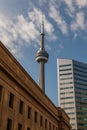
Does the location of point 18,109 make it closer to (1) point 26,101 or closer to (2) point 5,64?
(1) point 26,101

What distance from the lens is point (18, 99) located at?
33.9 metres

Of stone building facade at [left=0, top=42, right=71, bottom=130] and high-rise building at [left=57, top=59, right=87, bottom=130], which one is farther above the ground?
high-rise building at [left=57, top=59, right=87, bottom=130]

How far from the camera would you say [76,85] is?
518 feet

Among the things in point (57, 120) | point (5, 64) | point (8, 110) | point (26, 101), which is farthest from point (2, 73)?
point (57, 120)

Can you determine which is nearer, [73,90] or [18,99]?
[18,99]

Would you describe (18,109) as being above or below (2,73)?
below

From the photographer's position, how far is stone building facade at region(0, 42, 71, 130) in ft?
97.0

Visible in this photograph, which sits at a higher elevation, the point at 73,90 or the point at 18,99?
the point at 73,90

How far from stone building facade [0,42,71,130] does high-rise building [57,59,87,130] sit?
348 feet

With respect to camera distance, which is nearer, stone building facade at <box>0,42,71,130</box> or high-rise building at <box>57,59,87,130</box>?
stone building facade at <box>0,42,71,130</box>

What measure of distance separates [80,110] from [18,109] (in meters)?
124

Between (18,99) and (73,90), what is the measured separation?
4895 inches

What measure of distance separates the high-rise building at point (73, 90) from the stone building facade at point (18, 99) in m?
106

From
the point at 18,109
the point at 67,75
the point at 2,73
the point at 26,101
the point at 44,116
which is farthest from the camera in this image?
the point at 67,75
